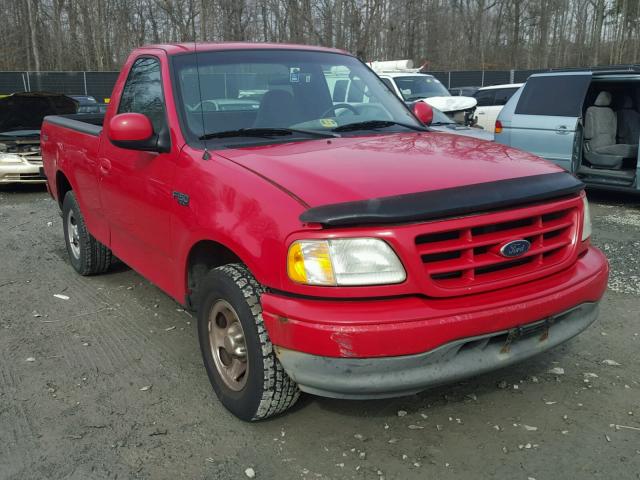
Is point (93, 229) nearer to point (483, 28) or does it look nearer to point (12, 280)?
point (12, 280)

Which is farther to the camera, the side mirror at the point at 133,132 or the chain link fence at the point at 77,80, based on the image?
the chain link fence at the point at 77,80

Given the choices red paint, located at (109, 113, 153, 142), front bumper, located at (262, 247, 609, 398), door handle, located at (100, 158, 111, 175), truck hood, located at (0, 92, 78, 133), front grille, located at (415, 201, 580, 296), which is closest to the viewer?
front bumper, located at (262, 247, 609, 398)

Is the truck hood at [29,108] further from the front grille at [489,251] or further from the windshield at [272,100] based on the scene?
the front grille at [489,251]

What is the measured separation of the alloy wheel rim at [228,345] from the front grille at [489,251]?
0.97 m

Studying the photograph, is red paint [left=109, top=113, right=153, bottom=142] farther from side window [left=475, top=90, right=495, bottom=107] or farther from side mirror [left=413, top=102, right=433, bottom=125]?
side window [left=475, top=90, right=495, bottom=107]

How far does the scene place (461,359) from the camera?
2660 mm

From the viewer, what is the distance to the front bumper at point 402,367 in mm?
2551

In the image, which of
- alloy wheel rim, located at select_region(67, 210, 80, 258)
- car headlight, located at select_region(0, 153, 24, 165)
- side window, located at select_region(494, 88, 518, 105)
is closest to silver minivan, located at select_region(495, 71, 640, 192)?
alloy wheel rim, located at select_region(67, 210, 80, 258)

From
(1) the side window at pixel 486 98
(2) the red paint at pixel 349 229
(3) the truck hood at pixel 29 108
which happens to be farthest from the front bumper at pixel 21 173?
(1) the side window at pixel 486 98

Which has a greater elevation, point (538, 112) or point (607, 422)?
point (538, 112)

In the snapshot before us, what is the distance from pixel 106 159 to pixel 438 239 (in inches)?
107

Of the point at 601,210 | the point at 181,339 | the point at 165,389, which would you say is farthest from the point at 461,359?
the point at 601,210

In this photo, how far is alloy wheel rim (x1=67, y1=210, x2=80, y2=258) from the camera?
18.7ft

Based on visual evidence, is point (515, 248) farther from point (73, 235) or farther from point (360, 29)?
point (360, 29)
